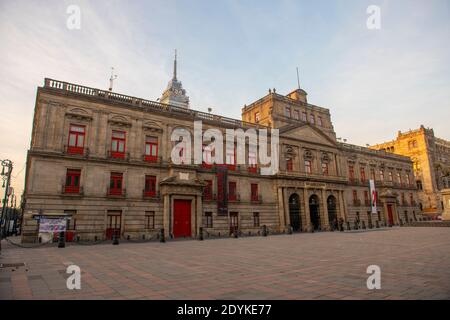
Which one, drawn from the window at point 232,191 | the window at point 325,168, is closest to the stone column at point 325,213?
the window at point 325,168

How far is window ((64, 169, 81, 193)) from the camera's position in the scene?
21.9 meters

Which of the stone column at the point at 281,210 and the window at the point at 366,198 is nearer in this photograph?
the stone column at the point at 281,210

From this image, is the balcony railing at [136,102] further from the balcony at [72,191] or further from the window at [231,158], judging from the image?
the balcony at [72,191]

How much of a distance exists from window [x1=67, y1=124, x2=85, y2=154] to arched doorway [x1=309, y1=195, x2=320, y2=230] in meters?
28.1

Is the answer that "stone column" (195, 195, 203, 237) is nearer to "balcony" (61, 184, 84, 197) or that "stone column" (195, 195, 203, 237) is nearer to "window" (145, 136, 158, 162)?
"window" (145, 136, 158, 162)

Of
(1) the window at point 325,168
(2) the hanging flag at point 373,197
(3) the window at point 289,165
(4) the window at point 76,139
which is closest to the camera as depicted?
(4) the window at point 76,139

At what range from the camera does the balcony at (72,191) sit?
2145 centimetres

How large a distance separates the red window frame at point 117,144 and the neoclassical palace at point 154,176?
→ 9 cm

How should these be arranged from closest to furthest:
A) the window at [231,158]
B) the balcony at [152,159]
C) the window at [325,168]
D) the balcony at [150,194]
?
the balcony at [150,194]
the balcony at [152,159]
the window at [231,158]
the window at [325,168]

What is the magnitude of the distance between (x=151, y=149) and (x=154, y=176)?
272 cm

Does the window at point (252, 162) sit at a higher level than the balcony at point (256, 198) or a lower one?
higher

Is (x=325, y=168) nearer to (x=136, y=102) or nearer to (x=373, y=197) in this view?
(x=373, y=197)

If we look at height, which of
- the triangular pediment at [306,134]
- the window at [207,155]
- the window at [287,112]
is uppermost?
the window at [287,112]
